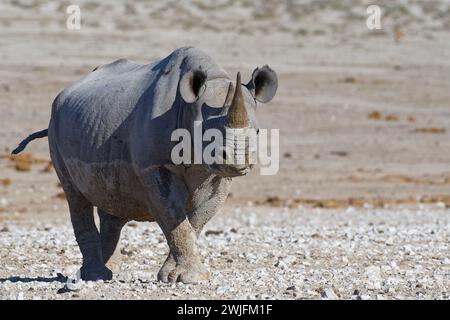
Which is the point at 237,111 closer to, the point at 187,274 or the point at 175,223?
the point at 175,223

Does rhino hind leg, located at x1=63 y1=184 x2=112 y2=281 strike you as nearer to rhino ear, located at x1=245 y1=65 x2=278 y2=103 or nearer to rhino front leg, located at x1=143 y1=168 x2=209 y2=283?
rhino front leg, located at x1=143 y1=168 x2=209 y2=283

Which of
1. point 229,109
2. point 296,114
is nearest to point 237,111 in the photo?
point 229,109

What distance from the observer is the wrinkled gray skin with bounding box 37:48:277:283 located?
10.8 meters

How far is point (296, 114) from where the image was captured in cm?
3322

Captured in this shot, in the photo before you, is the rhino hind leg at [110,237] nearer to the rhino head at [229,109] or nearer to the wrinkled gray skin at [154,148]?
A: the wrinkled gray skin at [154,148]

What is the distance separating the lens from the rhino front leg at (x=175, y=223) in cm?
1092

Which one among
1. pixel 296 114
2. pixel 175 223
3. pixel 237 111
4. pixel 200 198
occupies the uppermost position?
pixel 296 114

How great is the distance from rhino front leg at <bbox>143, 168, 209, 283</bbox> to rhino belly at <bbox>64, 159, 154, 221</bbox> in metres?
0.28

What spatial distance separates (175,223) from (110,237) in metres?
1.97

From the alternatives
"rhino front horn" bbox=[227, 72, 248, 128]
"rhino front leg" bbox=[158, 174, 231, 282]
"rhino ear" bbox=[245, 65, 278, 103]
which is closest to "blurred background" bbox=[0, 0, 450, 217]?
"rhino front leg" bbox=[158, 174, 231, 282]

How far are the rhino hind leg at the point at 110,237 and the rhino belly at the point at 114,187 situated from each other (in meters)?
0.77

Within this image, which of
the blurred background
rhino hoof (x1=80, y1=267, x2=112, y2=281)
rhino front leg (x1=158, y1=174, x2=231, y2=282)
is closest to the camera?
rhino front leg (x1=158, y1=174, x2=231, y2=282)

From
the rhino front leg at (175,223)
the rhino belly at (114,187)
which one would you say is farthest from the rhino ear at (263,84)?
the rhino belly at (114,187)

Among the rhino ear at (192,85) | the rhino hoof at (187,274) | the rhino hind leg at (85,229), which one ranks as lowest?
the rhino hoof at (187,274)
